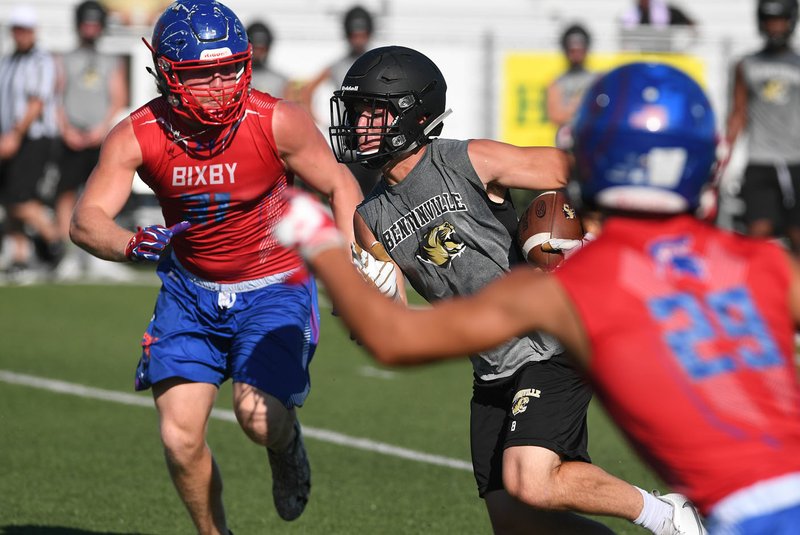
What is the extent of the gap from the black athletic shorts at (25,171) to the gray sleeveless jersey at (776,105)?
7.05m

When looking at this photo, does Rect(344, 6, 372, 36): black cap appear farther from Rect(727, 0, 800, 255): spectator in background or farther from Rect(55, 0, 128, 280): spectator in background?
Rect(727, 0, 800, 255): spectator in background

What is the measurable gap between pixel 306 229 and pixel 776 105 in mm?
8557

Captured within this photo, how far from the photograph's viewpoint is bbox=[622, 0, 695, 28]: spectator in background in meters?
15.5

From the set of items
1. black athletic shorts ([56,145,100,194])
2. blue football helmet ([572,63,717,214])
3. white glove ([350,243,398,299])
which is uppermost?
blue football helmet ([572,63,717,214])

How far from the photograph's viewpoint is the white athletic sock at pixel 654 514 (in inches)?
184

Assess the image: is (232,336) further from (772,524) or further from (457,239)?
(772,524)

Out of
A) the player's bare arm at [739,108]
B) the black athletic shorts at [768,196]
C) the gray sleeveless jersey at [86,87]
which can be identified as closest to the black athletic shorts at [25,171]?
the gray sleeveless jersey at [86,87]

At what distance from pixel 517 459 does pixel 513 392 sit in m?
0.31

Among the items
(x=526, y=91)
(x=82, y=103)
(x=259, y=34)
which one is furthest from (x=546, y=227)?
(x=526, y=91)

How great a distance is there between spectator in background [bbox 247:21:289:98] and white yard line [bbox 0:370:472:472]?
470cm

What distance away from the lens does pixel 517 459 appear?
15.0 ft

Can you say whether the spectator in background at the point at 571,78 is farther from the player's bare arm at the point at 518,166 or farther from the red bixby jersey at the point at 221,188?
the player's bare arm at the point at 518,166

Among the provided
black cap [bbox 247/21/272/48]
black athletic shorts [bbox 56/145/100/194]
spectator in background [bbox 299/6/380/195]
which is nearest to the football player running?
black cap [bbox 247/21/272/48]

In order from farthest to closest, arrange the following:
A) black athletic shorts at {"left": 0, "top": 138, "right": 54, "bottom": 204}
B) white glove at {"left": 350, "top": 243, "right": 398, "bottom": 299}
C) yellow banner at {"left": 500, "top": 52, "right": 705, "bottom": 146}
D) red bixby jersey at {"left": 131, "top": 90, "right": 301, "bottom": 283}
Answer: yellow banner at {"left": 500, "top": 52, "right": 705, "bottom": 146} < black athletic shorts at {"left": 0, "top": 138, "right": 54, "bottom": 204} < red bixby jersey at {"left": 131, "top": 90, "right": 301, "bottom": 283} < white glove at {"left": 350, "top": 243, "right": 398, "bottom": 299}
